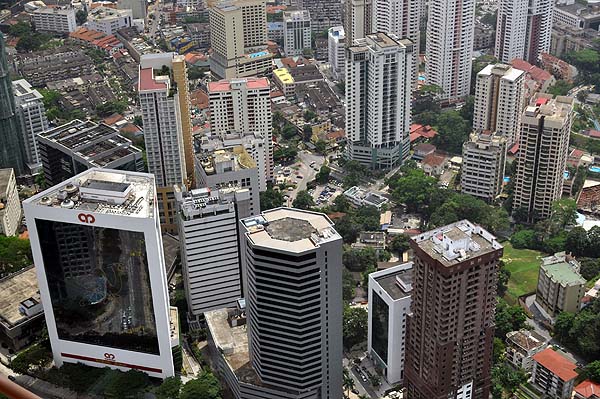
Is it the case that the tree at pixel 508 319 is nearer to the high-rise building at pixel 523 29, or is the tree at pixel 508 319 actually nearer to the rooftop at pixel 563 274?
the rooftop at pixel 563 274

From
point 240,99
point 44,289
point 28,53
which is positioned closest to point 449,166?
point 240,99

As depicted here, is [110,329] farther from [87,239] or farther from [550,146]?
[550,146]

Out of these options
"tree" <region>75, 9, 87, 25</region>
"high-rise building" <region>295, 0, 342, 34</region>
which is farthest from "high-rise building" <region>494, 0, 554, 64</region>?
"tree" <region>75, 9, 87, 25</region>

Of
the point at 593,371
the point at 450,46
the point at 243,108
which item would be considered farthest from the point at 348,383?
the point at 450,46

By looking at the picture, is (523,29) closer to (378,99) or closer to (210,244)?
(378,99)

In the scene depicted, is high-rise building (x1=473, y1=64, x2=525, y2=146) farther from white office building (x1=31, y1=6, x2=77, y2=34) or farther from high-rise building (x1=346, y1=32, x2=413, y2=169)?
white office building (x1=31, y1=6, x2=77, y2=34)

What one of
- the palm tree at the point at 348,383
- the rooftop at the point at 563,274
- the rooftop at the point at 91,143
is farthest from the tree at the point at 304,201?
the palm tree at the point at 348,383
